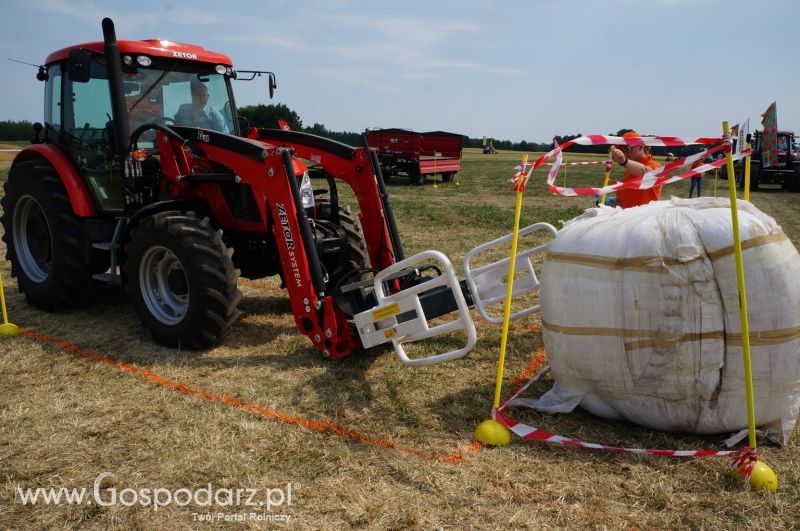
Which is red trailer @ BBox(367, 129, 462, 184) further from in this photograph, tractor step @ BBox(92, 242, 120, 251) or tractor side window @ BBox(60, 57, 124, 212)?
tractor step @ BBox(92, 242, 120, 251)

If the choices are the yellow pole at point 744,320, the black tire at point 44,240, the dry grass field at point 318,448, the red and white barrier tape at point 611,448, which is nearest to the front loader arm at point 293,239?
the dry grass field at point 318,448

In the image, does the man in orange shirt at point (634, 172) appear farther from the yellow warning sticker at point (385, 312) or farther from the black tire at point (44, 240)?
the black tire at point (44, 240)

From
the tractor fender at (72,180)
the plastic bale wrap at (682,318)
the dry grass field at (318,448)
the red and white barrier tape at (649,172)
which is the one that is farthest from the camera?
the tractor fender at (72,180)

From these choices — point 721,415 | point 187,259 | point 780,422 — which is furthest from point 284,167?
point 780,422

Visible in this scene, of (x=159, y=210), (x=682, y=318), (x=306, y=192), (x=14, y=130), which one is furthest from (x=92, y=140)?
(x=14, y=130)

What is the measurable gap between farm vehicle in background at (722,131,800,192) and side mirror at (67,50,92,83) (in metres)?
21.2

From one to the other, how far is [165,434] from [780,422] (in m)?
3.35

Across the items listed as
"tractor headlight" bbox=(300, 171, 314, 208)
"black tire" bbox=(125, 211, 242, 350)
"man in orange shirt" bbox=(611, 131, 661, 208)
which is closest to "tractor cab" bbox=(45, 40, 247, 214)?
"black tire" bbox=(125, 211, 242, 350)

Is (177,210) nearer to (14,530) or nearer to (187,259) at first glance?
(187,259)

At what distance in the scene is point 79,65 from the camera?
4887mm

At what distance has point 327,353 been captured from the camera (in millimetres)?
4457

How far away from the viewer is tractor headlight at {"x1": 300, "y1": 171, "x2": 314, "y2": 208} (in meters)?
5.09

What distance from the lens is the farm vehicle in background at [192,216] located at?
4379 mm

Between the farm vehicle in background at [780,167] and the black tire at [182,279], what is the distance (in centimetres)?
2092
